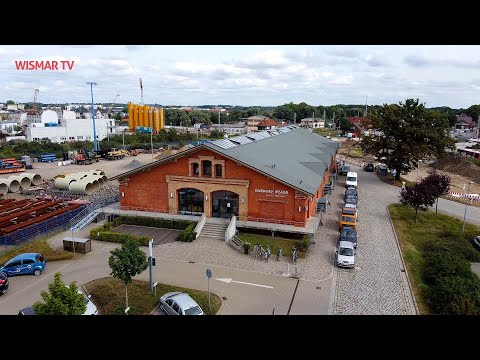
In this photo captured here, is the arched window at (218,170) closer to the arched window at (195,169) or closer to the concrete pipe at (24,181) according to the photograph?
the arched window at (195,169)

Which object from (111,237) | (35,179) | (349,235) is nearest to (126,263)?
(111,237)

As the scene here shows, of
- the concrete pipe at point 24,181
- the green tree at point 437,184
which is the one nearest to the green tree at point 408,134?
the green tree at point 437,184

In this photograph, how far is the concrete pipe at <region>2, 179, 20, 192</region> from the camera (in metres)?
40.3

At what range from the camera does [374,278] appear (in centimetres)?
1967

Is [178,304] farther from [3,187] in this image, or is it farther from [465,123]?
[465,123]

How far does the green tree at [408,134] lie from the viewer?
4291cm

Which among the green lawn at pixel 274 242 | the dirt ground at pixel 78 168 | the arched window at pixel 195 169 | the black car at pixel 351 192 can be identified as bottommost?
the dirt ground at pixel 78 168

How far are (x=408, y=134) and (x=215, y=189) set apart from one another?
1048 inches

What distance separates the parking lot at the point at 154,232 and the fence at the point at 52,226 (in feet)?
12.9

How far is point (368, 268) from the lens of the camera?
Answer: 20.9 meters

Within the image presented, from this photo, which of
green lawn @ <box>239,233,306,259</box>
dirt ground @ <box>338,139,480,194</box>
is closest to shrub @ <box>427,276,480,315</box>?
Result: green lawn @ <box>239,233,306,259</box>

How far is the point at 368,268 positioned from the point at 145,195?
1659 cm
